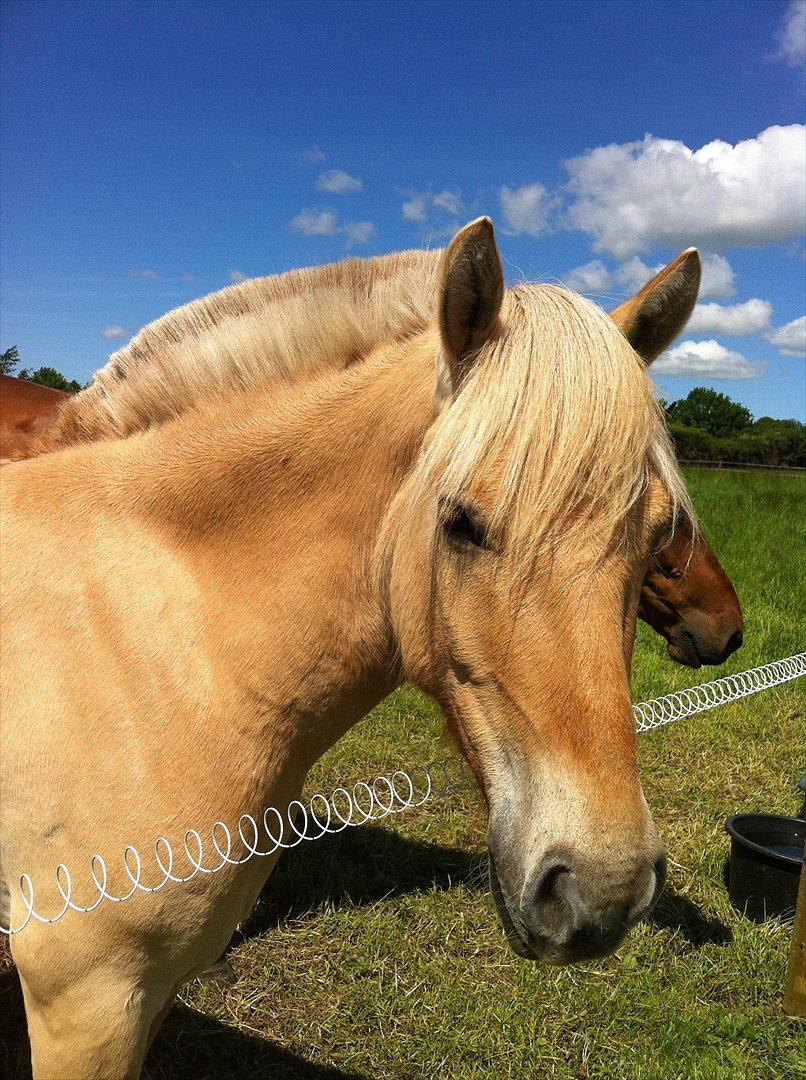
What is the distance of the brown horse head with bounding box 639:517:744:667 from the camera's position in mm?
4352

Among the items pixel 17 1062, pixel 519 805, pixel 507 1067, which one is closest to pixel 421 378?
pixel 519 805

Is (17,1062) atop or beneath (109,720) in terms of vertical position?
beneath

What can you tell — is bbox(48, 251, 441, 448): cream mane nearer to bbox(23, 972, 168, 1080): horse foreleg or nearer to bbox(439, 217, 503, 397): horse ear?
bbox(439, 217, 503, 397): horse ear

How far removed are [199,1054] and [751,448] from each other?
148ft

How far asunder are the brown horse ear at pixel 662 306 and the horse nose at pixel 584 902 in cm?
125

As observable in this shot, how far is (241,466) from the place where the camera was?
1.93 m

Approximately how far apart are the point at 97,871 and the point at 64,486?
0.99 metres

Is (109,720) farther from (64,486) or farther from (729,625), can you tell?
(729,625)

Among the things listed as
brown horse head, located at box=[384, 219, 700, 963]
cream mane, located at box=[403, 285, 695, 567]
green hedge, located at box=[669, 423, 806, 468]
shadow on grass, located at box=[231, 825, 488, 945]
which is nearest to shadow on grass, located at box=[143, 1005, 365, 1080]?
shadow on grass, located at box=[231, 825, 488, 945]

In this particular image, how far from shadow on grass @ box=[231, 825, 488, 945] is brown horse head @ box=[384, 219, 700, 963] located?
2.58 metres

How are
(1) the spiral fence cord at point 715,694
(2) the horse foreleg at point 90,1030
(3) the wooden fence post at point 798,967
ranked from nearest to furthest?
1. (2) the horse foreleg at point 90,1030
2. (3) the wooden fence post at point 798,967
3. (1) the spiral fence cord at point 715,694

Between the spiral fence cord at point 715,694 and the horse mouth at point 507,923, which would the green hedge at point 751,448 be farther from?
the horse mouth at point 507,923

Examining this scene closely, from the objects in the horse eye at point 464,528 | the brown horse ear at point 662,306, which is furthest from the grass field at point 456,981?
the brown horse ear at point 662,306

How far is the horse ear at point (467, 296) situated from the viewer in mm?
1552
